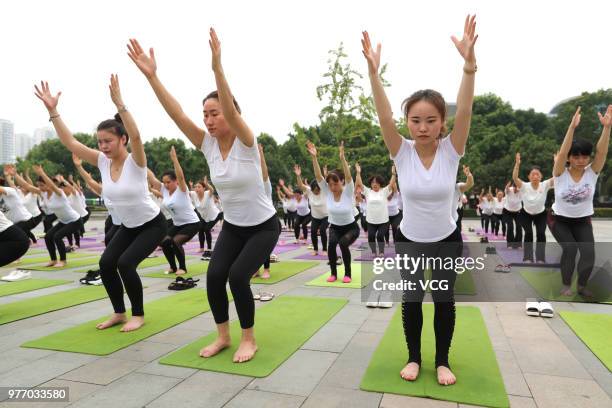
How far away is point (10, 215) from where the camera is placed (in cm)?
848

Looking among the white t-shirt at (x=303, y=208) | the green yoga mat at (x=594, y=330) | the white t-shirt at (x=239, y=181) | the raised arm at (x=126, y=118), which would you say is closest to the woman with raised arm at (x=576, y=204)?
the green yoga mat at (x=594, y=330)

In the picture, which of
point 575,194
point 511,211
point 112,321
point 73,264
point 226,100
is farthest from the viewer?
point 511,211

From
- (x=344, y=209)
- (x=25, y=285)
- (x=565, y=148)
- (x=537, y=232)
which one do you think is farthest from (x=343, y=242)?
(x=25, y=285)

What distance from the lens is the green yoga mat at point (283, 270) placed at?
754cm

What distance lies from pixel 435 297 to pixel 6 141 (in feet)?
505

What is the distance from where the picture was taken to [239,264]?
358 cm

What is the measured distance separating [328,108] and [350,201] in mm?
19834

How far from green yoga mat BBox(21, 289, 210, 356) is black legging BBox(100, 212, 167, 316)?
0.98 ft

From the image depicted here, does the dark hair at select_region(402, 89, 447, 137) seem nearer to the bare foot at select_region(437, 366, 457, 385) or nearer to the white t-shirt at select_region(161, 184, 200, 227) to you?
the bare foot at select_region(437, 366, 457, 385)

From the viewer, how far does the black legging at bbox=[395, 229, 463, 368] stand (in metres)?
3.10

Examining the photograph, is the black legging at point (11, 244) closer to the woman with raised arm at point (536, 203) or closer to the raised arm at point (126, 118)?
the raised arm at point (126, 118)

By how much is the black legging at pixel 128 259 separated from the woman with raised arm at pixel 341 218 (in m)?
3.27

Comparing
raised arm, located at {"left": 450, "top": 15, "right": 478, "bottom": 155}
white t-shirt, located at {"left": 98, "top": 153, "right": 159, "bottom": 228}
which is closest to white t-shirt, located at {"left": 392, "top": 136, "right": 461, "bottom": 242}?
raised arm, located at {"left": 450, "top": 15, "right": 478, "bottom": 155}

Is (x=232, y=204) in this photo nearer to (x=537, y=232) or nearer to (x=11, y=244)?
(x=11, y=244)
